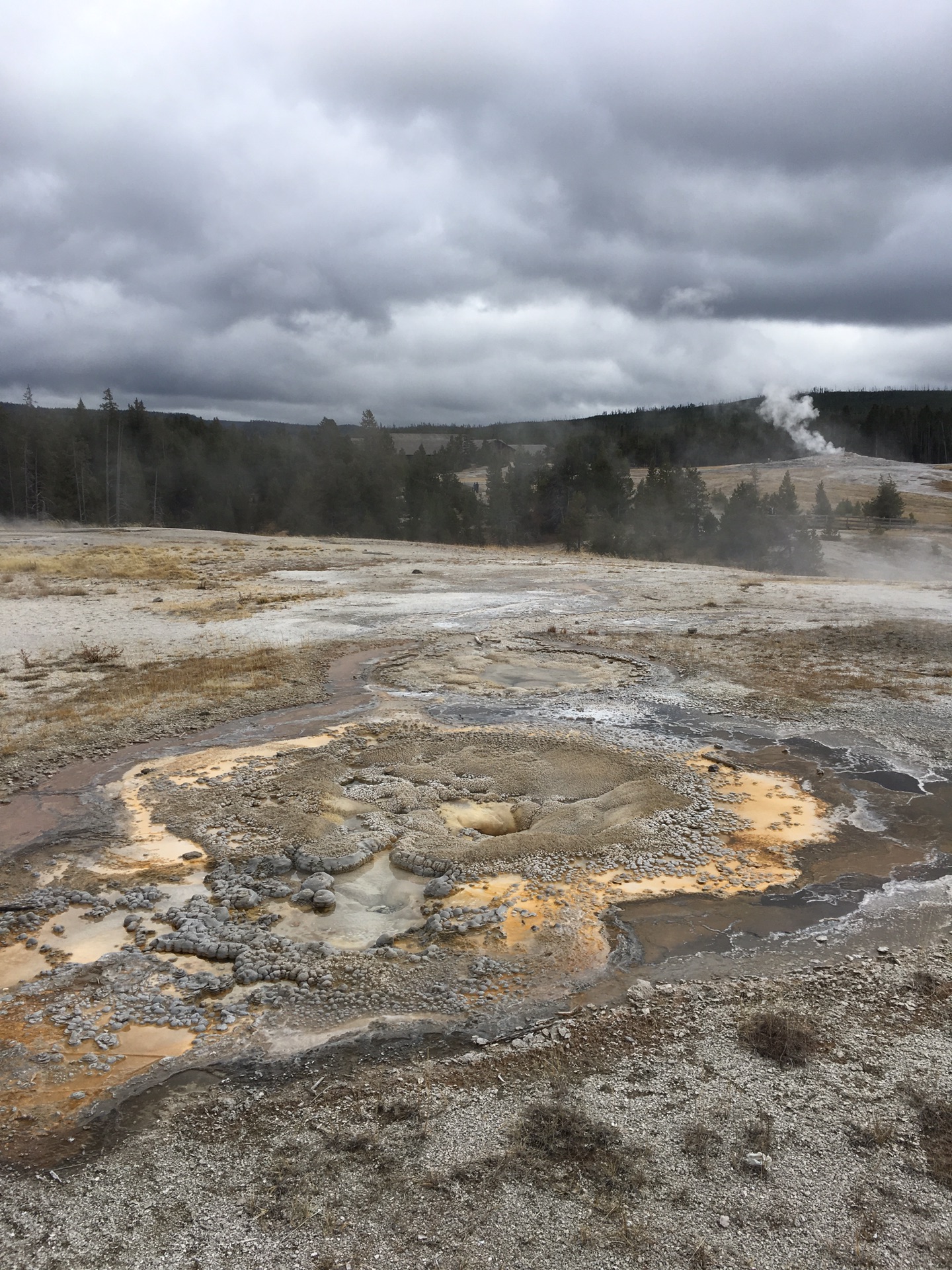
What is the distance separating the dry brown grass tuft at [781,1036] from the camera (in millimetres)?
4375

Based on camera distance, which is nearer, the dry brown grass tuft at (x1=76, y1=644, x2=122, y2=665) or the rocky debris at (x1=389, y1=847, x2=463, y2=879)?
the rocky debris at (x1=389, y1=847, x2=463, y2=879)

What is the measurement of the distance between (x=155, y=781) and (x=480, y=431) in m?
123

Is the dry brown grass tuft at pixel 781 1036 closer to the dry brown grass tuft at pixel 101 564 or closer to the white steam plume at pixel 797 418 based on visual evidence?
the dry brown grass tuft at pixel 101 564

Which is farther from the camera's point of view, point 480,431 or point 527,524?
point 480,431

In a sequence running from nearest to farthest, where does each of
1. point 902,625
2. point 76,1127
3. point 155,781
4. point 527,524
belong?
point 76,1127
point 155,781
point 902,625
point 527,524

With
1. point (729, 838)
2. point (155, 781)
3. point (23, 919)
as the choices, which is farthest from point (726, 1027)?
point (155, 781)

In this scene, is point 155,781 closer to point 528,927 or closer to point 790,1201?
point 528,927

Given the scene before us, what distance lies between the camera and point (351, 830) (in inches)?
294

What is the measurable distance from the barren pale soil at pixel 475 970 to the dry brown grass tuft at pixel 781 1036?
19 millimetres

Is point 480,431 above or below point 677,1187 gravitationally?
above


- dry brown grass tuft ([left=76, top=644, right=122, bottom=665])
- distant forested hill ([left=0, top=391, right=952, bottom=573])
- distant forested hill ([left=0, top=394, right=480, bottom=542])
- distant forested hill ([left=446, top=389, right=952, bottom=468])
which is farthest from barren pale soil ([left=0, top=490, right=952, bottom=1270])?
distant forested hill ([left=446, top=389, right=952, bottom=468])

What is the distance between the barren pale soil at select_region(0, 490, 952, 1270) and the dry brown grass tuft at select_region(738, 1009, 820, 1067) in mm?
19

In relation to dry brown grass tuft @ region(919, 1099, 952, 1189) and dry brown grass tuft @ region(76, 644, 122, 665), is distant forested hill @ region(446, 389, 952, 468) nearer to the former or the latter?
dry brown grass tuft @ region(76, 644, 122, 665)

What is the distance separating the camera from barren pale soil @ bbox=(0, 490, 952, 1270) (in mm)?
3473
